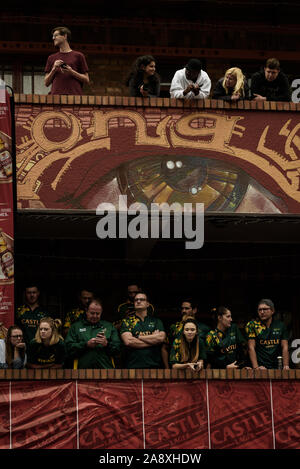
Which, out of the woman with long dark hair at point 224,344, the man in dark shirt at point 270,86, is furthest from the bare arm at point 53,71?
the woman with long dark hair at point 224,344

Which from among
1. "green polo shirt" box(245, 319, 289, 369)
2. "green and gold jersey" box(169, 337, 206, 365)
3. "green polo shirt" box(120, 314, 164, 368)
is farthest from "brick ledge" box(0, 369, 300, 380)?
"green polo shirt" box(245, 319, 289, 369)

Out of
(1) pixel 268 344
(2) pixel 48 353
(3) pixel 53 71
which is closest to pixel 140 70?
(3) pixel 53 71

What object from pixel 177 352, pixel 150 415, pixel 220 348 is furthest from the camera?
pixel 220 348

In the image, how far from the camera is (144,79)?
62.4 ft

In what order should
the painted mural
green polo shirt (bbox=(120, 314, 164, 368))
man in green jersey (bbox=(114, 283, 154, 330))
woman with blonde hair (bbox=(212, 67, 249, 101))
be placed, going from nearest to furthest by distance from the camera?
green polo shirt (bbox=(120, 314, 164, 368))
the painted mural
man in green jersey (bbox=(114, 283, 154, 330))
woman with blonde hair (bbox=(212, 67, 249, 101))

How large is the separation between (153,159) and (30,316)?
3.09 metres

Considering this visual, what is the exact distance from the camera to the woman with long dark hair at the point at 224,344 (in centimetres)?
1767

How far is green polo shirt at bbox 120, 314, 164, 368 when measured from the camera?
17312 mm

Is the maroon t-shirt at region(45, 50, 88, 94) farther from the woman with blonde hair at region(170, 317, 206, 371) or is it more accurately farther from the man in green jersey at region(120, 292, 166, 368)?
the woman with blonde hair at region(170, 317, 206, 371)

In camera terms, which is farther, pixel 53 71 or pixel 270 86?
pixel 270 86

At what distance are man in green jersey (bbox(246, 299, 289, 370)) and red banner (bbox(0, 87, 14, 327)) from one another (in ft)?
11.9

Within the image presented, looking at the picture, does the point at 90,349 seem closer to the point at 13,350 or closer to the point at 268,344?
the point at 13,350
